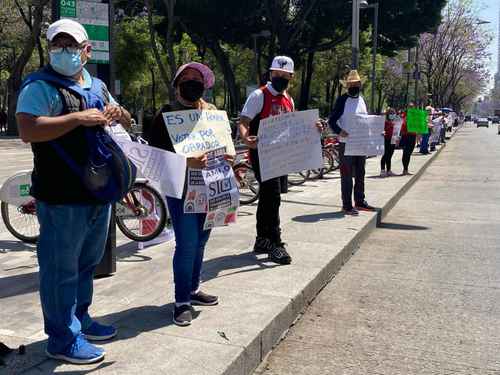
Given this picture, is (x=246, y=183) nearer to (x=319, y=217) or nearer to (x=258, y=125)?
(x=319, y=217)

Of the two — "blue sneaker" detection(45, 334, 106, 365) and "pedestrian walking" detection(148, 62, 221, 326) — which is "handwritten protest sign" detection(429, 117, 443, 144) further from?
"blue sneaker" detection(45, 334, 106, 365)

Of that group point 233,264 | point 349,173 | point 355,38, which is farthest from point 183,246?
point 355,38

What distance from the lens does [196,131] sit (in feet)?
13.1

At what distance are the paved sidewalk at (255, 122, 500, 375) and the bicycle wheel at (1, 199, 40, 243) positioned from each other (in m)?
3.41

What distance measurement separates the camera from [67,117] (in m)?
2.89

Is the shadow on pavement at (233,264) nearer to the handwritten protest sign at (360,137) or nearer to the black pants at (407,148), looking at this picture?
the handwritten protest sign at (360,137)

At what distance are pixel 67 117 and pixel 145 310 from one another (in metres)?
1.83

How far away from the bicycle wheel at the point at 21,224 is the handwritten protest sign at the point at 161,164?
3.25 m

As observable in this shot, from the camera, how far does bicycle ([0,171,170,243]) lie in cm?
652

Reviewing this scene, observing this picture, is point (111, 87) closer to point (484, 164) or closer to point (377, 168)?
point (377, 168)

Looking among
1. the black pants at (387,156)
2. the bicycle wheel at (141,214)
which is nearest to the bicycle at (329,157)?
the black pants at (387,156)

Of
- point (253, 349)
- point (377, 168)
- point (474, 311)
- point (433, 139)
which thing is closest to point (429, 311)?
point (474, 311)

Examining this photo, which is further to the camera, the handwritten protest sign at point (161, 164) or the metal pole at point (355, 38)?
the metal pole at point (355, 38)

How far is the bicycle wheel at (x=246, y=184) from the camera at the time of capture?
973 cm
